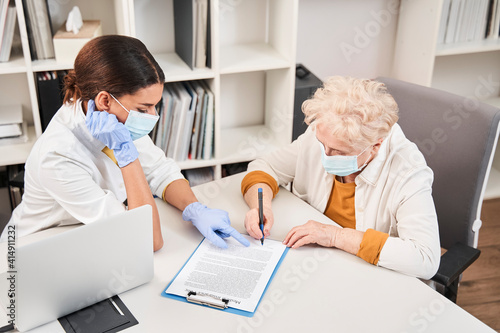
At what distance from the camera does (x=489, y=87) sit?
10.3ft

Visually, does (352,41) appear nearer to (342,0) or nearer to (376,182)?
(342,0)

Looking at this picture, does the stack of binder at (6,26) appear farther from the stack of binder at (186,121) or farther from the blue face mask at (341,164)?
the blue face mask at (341,164)

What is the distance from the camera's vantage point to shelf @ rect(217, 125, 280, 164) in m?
2.59

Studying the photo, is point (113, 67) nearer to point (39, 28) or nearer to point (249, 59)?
point (39, 28)

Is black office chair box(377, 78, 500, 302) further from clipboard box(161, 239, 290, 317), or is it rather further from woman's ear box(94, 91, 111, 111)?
woman's ear box(94, 91, 111, 111)

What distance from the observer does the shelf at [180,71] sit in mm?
2312

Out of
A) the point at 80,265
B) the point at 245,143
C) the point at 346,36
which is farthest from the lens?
the point at 346,36

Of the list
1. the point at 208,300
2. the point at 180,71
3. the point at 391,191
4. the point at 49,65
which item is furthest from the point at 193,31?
the point at 208,300

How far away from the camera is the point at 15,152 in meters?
2.31

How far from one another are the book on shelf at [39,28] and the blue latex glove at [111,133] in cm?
84

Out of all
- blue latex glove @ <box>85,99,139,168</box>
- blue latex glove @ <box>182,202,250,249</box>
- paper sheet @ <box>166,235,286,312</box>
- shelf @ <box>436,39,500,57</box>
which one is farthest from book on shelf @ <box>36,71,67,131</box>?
shelf @ <box>436,39,500,57</box>

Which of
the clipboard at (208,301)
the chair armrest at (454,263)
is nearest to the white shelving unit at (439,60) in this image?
the chair armrest at (454,263)

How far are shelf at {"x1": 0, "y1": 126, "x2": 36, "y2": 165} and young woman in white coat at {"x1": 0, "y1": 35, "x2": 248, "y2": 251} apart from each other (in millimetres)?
683

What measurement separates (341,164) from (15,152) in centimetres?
153
